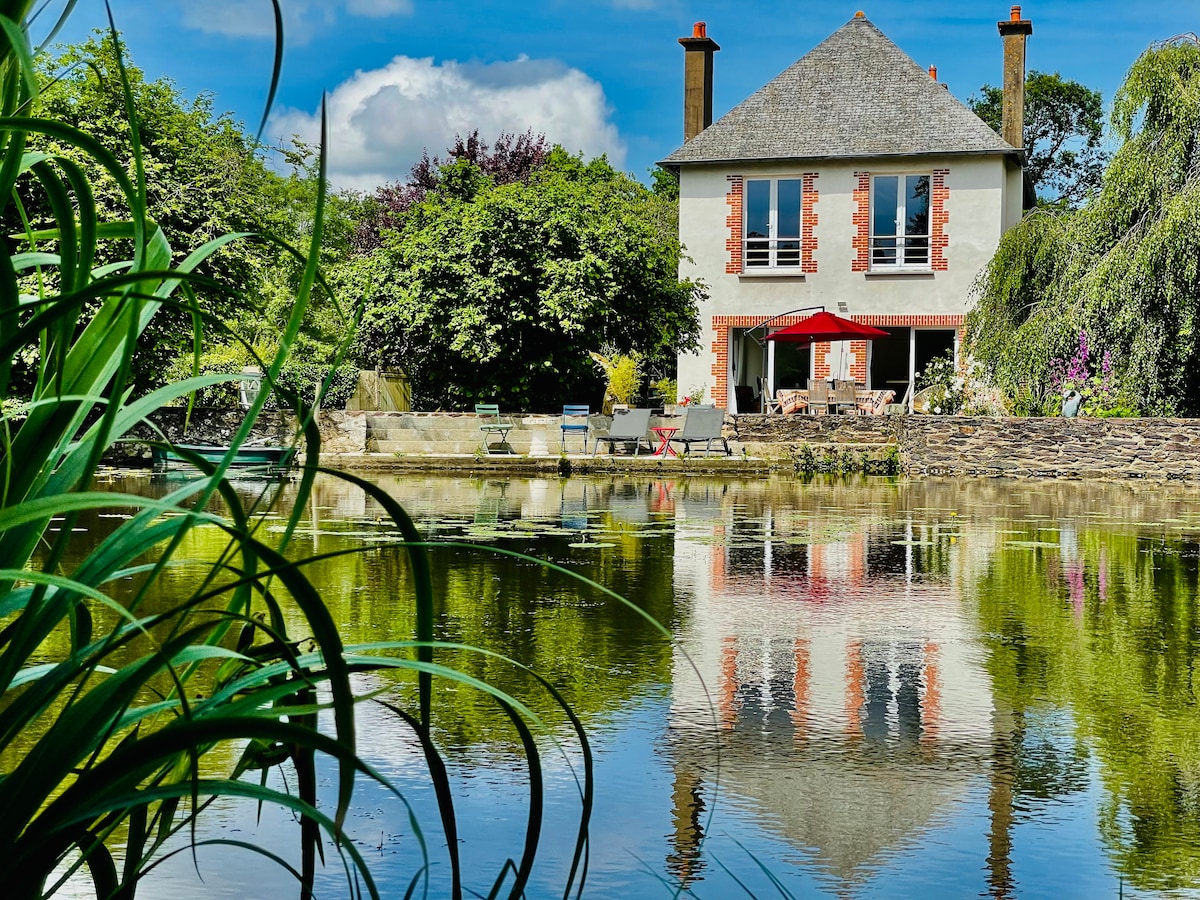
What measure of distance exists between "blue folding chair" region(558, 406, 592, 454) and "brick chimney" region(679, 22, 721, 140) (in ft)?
40.0

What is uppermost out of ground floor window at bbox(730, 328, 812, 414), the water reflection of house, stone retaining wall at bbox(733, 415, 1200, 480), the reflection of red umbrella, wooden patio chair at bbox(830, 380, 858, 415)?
the reflection of red umbrella

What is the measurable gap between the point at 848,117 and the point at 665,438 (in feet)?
42.8

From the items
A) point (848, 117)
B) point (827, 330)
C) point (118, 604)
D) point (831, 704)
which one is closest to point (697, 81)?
point (848, 117)

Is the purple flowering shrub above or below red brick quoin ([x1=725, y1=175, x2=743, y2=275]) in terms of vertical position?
below

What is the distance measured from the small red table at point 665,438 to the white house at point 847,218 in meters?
7.98

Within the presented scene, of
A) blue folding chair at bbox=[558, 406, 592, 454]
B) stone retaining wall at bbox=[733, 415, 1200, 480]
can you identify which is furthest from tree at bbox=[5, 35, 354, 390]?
stone retaining wall at bbox=[733, 415, 1200, 480]

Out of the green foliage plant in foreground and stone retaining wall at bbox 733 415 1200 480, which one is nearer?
the green foliage plant in foreground

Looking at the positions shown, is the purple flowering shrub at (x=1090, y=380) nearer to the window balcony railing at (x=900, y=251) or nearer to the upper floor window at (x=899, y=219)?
the window balcony railing at (x=900, y=251)

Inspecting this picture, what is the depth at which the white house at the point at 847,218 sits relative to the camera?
33000 millimetres

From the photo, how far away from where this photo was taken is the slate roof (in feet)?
109

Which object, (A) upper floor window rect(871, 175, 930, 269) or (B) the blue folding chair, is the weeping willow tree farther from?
(A) upper floor window rect(871, 175, 930, 269)

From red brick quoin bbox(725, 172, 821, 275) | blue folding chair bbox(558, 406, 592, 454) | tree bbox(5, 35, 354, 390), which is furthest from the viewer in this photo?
red brick quoin bbox(725, 172, 821, 275)

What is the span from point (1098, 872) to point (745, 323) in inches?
1206

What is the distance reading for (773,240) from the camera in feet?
112
